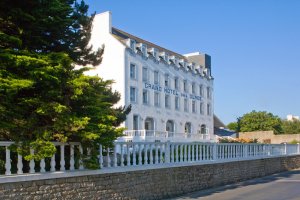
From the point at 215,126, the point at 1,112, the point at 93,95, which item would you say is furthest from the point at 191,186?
the point at 215,126

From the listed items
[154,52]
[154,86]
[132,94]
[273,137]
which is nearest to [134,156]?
[132,94]

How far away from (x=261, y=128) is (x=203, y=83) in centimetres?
2459

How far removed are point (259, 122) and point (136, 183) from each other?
7177cm

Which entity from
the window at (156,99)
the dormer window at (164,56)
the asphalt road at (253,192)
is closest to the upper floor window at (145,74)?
the window at (156,99)

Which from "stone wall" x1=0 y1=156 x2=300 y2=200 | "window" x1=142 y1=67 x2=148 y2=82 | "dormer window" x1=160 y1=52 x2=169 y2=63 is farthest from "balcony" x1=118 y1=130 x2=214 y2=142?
"stone wall" x1=0 y1=156 x2=300 y2=200

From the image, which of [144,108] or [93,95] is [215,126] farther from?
[93,95]

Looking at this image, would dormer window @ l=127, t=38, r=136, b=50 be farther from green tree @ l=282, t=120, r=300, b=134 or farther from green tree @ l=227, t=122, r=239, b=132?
green tree @ l=282, t=120, r=300, b=134

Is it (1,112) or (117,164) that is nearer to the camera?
(1,112)

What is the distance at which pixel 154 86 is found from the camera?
49.3m

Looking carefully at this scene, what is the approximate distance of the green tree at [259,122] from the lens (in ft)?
263

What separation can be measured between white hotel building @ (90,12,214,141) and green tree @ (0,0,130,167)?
29094mm

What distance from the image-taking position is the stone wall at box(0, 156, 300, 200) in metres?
9.35

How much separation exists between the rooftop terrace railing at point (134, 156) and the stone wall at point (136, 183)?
0.85 ft

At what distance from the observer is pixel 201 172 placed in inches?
646
